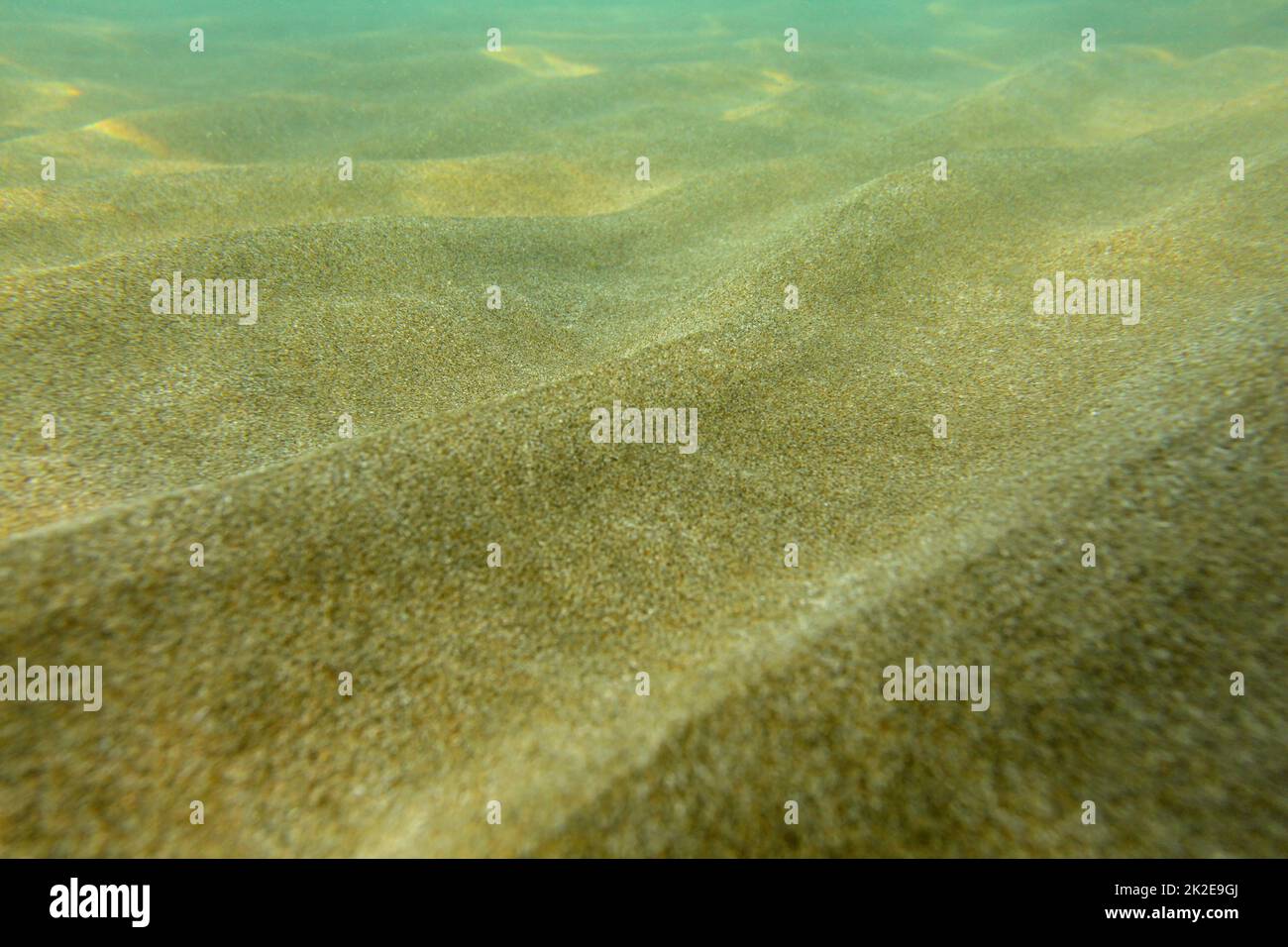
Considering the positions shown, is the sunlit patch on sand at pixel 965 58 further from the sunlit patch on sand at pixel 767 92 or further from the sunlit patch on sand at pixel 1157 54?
the sunlit patch on sand at pixel 767 92

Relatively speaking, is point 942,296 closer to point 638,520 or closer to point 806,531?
point 806,531

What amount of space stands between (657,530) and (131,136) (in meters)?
11.1

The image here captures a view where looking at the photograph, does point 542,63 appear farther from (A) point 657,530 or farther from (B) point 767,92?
(A) point 657,530

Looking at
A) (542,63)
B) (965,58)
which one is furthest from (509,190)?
(965,58)

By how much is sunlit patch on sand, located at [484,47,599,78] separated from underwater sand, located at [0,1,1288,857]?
31.6 feet

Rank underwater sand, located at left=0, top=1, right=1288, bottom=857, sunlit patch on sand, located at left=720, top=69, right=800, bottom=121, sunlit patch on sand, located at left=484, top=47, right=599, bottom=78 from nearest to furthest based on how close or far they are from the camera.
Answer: underwater sand, located at left=0, top=1, right=1288, bottom=857, sunlit patch on sand, located at left=720, top=69, right=800, bottom=121, sunlit patch on sand, located at left=484, top=47, right=599, bottom=78

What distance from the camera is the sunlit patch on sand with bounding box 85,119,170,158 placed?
30.8ft

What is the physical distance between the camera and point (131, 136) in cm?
958

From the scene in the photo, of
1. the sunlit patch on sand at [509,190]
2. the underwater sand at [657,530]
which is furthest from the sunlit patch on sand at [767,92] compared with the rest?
the underwater sand at [657,530]

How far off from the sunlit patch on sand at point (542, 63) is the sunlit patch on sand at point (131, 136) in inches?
278

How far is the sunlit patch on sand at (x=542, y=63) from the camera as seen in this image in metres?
14.0

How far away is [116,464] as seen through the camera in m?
2.92

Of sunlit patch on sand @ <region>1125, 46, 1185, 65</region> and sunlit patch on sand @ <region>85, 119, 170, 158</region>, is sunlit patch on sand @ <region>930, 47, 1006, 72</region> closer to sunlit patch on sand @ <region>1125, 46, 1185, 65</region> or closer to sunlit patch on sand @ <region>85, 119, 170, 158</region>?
sunlit patch on sand @ <region>1125, 46, 1185, 65</region>

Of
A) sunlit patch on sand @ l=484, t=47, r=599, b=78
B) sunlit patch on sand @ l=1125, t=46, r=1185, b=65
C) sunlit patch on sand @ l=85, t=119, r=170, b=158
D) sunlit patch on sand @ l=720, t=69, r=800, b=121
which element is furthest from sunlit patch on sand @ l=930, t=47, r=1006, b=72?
sunlit patch on sand @ l=85, t=119, r=170, b=158
